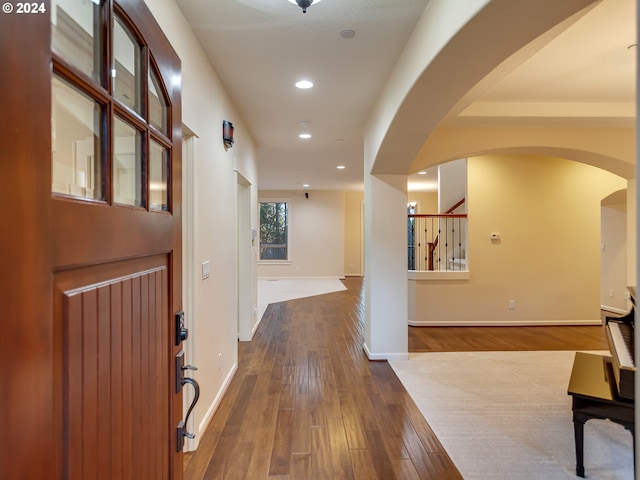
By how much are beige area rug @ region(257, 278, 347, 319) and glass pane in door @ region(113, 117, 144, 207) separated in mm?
5378

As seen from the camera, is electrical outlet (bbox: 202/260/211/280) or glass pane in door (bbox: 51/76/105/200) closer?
glass pane in door (bbox: 51/76/105/200)

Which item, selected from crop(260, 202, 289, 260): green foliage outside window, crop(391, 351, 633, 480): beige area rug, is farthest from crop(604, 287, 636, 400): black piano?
crop(260, 202, 289, 260): green foliage outside window

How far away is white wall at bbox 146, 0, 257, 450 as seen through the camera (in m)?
2.03

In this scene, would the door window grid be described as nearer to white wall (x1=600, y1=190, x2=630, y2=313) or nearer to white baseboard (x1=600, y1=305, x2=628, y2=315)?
white wall (x1=600, y1=190, x2=630, y2=313)

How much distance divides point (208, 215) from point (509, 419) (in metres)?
2.69

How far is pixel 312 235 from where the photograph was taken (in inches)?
412

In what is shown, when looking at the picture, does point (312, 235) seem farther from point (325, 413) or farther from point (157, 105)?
point (157, 105)

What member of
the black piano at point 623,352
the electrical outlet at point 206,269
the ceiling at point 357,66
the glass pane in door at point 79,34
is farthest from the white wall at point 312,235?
the glass pane in door at point 79,34

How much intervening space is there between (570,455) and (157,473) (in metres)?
2.41

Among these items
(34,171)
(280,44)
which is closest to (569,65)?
(280,44)

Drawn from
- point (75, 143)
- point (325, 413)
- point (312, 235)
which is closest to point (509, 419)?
point (325, 413)

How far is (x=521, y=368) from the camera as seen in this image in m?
3.56

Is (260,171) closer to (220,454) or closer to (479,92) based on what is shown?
(479,92)

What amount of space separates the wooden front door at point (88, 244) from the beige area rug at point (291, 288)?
527cm
